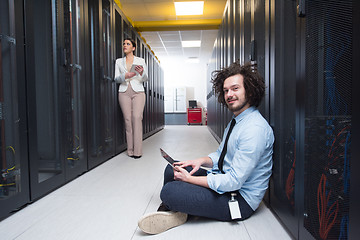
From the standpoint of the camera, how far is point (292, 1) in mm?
1156

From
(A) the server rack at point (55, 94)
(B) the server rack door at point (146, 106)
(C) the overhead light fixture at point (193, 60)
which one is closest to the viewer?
(A) the server rack at point (55, 94)

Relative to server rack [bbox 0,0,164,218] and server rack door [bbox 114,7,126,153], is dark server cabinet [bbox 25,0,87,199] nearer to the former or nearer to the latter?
server rack [bbox 0,0,164,218]

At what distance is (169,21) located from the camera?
21.9 feet

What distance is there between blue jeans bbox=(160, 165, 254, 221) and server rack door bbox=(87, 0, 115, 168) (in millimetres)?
1600

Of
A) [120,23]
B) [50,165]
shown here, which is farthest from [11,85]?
[120,23]

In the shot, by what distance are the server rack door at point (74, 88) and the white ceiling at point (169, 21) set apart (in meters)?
3.54

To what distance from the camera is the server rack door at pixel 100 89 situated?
2727 mm

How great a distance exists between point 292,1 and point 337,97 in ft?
2.04

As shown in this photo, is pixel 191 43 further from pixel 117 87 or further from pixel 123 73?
pixel 123 73

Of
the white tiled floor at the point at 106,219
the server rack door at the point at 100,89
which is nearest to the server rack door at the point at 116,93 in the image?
the server rack door at the point at 100,89

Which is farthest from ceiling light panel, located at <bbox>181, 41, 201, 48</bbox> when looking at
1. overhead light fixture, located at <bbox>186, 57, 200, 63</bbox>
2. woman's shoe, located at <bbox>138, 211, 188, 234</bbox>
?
woman's shoe, located at <bbox>138, 211, 188, 234</bbox>

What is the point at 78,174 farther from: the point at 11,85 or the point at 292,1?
the point at 292,1

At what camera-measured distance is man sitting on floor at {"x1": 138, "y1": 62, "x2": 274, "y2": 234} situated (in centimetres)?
122

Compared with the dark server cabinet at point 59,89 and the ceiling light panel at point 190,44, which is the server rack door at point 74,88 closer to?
the dark server cabinet at point 59,89
